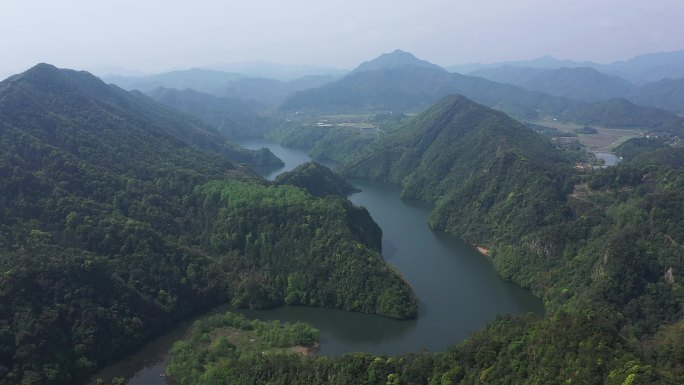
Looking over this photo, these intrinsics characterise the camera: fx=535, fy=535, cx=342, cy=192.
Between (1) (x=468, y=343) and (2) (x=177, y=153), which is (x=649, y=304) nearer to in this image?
(1) (x=468, y=343)

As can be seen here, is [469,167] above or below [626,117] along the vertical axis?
below

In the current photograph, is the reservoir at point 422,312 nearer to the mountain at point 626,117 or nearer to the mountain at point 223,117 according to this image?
the mountain at point 626,117

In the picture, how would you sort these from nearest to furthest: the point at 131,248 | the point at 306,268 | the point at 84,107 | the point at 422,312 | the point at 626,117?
1. the point at 422,312
2. the point at 131,248
3. the point at 306,268
4. the point at 84,107
5. the point at 626,117

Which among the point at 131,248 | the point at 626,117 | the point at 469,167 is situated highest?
the point at 626,117

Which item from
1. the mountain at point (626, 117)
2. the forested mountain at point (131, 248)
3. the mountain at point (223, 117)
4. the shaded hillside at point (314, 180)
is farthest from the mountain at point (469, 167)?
the mountain at point (223, 117)

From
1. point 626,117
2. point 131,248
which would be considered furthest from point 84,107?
point 626,117

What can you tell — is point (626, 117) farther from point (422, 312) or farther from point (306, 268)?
point (306, 268)

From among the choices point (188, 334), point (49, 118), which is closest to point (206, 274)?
point (188, 334)
